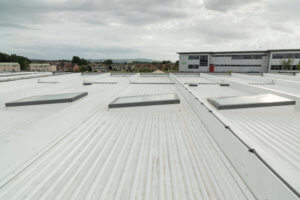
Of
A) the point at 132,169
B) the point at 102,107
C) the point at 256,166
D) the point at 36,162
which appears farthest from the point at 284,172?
the point at 102,107

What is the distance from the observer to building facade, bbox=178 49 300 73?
54500 mm

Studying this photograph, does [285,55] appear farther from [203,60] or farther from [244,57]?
[203,60]

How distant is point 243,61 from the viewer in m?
61.2

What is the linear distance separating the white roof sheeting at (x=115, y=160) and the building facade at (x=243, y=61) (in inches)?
2342

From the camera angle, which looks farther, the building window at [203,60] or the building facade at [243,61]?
the building window at [203,60]

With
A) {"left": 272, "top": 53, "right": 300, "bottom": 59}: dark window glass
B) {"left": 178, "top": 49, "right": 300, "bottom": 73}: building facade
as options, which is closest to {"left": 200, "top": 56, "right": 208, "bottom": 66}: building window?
{"left": 178, "top": 49, "right": 300, "bottom": 73}: building facade

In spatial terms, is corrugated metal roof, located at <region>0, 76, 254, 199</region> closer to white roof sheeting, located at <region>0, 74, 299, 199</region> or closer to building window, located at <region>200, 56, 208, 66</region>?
white roof sheeting, located at <region>0, 74, 299, 199</region>

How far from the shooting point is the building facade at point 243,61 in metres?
54.5

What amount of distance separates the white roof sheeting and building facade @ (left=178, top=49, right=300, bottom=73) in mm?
59476

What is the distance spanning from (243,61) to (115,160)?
2730 inches

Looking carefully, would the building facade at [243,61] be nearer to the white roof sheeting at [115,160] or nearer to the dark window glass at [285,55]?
the dark window glass at [285,55]

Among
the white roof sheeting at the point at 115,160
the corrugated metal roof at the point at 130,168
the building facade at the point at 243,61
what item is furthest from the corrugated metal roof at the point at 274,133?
the building facade at the point at 243,61

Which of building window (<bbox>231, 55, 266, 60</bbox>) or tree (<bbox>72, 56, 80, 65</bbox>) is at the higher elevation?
tree (<bbox>72, 56, 80, 65</bbox>)

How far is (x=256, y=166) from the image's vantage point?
3.36m
